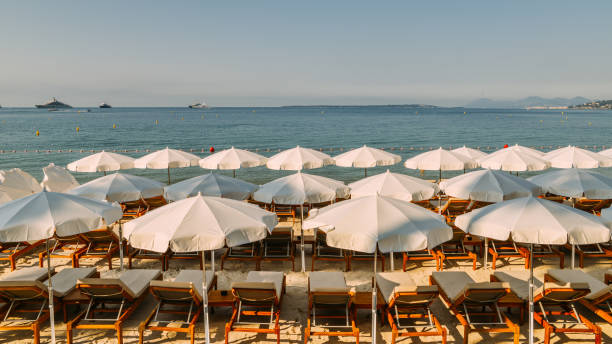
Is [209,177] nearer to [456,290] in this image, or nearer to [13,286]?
[13,286]

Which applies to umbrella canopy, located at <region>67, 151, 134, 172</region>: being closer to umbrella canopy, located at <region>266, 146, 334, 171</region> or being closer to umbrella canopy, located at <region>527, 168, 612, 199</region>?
umbrella canopy, located at <region>266, 146, 334, 171</region>

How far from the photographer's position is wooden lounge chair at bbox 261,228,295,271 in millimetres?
7941

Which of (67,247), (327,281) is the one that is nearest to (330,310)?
(327,281)

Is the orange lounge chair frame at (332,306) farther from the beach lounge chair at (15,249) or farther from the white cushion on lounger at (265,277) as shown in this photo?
the beach lounge chair at (15,249)

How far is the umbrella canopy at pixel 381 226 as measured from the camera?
13.6 ft

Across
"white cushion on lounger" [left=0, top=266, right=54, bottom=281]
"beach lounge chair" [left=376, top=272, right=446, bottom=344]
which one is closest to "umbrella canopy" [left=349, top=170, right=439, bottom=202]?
"beach lounge chair" [left=376, top=272, right=446, bottom=344]

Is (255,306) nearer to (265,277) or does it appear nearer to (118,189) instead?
(265,277)

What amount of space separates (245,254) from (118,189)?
3.48 metres

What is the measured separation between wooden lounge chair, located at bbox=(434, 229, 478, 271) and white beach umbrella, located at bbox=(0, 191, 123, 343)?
6.08 meters

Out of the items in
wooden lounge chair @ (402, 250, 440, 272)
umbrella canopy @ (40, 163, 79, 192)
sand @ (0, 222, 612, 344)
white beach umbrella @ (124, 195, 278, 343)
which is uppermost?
white beach umbrella @ (124, 195, 278, 343)

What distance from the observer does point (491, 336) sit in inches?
212

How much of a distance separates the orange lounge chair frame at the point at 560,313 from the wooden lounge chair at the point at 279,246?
14.4ft

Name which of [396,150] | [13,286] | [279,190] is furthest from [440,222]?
[396,150]

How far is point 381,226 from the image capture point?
428 centimetres
